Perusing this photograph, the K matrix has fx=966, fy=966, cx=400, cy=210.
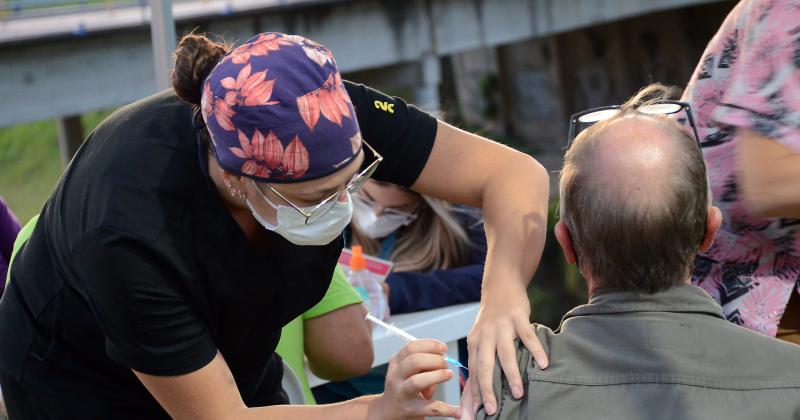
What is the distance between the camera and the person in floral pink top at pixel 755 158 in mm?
1798

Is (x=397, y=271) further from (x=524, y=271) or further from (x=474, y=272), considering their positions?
(x=524, y=271)

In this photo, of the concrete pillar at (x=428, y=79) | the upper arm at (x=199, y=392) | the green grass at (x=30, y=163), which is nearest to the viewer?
the upper arm at (x=199, y=392)

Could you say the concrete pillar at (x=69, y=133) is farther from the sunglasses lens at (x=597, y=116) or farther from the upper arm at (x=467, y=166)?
the sunglasses lens at (x=597, y=116)

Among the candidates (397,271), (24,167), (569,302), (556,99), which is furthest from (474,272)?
(556,99)

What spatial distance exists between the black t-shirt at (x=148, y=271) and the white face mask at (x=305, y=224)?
82 mm

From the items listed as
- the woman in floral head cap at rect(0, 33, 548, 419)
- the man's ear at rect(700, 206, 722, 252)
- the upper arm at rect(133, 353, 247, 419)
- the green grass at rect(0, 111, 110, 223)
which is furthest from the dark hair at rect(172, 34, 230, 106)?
the green grass at rect(0, 111, 110, 223)

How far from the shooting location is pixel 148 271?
65.9 inches

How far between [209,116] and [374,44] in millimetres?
11513

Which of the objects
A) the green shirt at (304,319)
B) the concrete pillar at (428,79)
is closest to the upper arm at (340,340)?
the green shirt at (304,319)

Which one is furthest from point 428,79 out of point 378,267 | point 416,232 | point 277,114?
point 277,114

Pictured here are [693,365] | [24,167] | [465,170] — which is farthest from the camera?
[24,167]

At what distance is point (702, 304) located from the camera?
61.4 inches

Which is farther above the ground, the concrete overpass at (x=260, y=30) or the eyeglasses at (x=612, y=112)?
the eyeglasses at (x=612, y=112)

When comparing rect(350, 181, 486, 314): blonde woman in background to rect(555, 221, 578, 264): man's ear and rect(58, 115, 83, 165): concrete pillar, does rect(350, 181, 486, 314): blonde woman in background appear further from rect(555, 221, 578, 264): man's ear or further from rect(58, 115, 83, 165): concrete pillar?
rect(58, 115, 83, 165): concrete pillar
